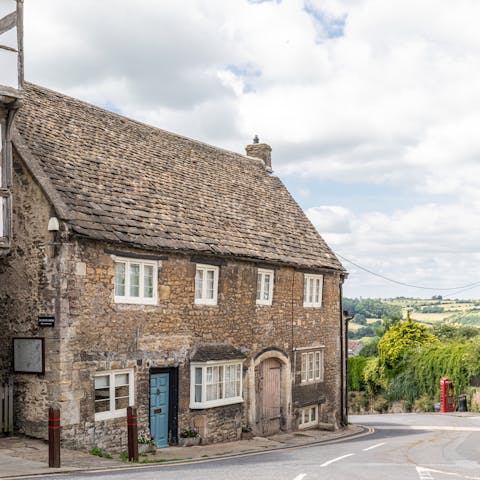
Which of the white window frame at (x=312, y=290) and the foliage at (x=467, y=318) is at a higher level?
the white window frame at (x=312, y=290)

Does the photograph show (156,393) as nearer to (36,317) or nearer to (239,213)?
(36,317)

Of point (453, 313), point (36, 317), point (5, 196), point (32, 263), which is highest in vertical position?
point (5, 196)

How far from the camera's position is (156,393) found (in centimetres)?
1811

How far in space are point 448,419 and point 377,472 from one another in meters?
18.3

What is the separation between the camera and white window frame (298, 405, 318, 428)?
24.8 metres

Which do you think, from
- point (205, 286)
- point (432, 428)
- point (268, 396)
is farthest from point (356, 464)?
point (432, 428)

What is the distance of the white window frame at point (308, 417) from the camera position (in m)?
24.8

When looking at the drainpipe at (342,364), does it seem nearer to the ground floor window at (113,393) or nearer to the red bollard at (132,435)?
the ground floor window at (113,393)

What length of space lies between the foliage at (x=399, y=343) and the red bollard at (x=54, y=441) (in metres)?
30.9

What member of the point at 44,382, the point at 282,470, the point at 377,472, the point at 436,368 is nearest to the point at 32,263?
the point at 44,382

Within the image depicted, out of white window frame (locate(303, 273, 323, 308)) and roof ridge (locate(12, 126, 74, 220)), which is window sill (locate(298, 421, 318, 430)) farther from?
roof ridge (locate(12, 126, 74, 220))

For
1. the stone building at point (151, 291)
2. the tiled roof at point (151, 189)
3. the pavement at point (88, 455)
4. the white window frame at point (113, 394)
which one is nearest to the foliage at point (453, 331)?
the stone building at point (151, 291)

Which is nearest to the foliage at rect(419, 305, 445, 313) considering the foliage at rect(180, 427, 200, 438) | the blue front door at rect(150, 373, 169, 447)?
the foliage at rect(180, 427, 200, 438)

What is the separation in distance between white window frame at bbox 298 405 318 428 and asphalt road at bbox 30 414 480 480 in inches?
108
